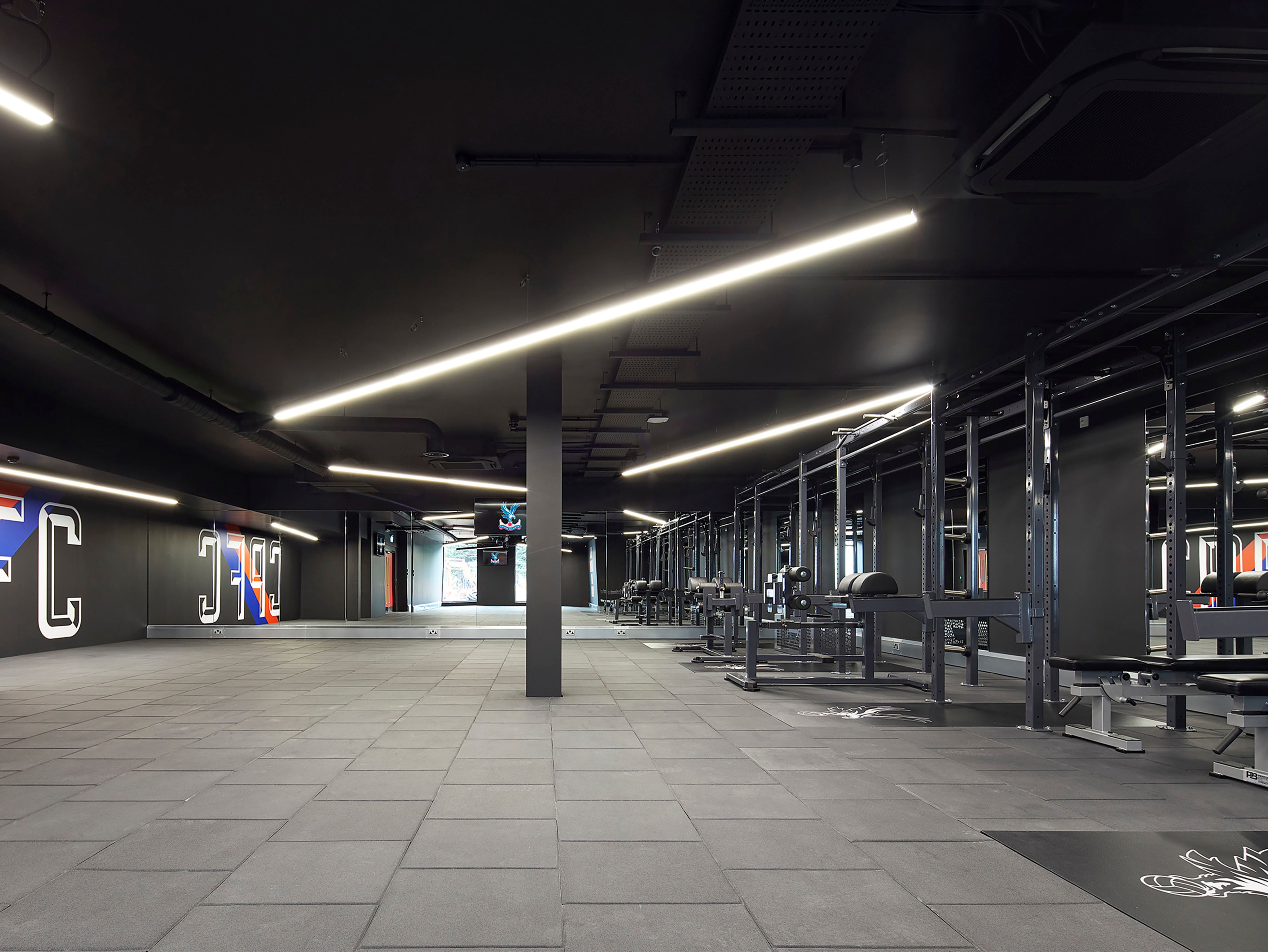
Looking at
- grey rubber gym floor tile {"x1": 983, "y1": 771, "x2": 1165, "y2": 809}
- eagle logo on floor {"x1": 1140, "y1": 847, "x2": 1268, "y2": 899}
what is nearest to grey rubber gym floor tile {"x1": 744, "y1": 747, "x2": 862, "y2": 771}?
grey rubber gym floor tile {"x1": 983, "y1": 771, "x2": 1165, "y2": 809}

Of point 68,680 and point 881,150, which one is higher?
point 881,150

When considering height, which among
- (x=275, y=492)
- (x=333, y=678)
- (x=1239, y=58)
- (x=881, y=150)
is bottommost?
(x=333, y=678)

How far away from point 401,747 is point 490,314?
3.31m

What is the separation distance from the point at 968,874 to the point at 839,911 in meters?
0.59

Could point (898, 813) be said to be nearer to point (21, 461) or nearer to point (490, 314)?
point (490, 314)

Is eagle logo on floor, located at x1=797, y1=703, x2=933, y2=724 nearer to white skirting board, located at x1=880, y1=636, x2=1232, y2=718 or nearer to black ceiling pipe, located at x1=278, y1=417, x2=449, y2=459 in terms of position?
white skirting board, located at x1=880, y1=636, x2=1232, y2=718

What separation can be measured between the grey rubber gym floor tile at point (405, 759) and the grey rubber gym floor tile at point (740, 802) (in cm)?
132

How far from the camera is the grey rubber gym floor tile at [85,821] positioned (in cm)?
294

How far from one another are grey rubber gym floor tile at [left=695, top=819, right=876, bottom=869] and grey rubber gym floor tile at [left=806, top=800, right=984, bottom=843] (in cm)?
10

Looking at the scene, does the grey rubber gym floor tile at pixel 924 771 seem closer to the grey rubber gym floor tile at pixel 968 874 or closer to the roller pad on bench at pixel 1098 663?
the grey rubber gym floor tile at pixel 968 874

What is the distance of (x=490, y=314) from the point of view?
6102 mm

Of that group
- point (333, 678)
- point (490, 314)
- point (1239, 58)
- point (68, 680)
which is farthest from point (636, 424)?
point (1239, 58)

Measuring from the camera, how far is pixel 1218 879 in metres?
2.55

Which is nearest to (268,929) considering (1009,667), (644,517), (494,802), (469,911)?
(469,911)
